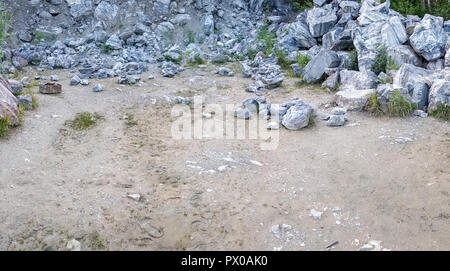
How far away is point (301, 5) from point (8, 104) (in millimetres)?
8249

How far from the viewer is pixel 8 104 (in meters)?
5.38

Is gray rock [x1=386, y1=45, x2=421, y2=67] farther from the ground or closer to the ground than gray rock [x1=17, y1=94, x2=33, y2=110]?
farther from the ground

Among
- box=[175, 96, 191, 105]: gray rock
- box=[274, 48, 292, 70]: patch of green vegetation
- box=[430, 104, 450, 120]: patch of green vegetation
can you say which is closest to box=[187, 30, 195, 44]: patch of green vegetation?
box=[274, 48, 292, 70]: patch of green vegetation

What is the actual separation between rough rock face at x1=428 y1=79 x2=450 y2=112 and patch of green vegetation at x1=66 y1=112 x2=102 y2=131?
4948 millimetres

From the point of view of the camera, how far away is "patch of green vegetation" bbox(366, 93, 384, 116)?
582cm

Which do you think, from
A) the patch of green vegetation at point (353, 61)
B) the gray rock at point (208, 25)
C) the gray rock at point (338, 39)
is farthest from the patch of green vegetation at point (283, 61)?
the gray rock at point (208, 25)

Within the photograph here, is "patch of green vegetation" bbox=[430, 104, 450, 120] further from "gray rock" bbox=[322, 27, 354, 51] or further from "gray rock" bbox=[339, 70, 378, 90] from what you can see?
"gray rock" bbox=[322, 27, 354, 51]

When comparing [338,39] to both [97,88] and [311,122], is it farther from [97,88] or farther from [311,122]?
[97,88]

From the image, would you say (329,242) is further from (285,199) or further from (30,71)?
(30,71)

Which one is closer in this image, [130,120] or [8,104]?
[8,104]

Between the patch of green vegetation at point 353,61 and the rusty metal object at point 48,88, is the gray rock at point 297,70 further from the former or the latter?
the rusty metal object at point 48,88

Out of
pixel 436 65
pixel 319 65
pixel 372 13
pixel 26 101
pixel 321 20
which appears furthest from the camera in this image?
pixel 321 20

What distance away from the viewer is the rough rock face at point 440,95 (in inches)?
220

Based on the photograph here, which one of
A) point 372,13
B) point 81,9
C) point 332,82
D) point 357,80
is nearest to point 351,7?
point 372,13
